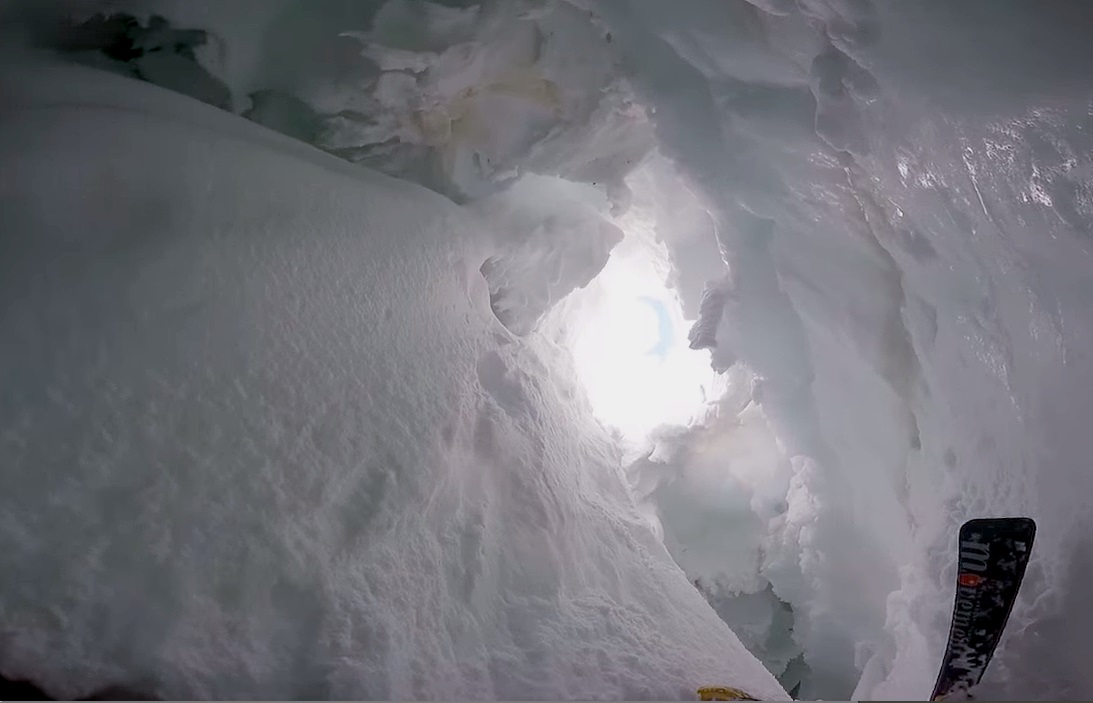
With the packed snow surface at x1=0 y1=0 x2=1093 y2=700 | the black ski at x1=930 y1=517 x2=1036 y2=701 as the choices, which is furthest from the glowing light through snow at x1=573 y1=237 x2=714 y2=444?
the black ski at x1=930 y1=517 x2=1036 y2=701

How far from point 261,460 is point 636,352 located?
14.0ft

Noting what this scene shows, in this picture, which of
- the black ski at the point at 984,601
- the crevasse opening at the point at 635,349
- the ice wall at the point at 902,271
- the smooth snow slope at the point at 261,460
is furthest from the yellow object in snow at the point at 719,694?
the crevasse opening at the point at 635,349

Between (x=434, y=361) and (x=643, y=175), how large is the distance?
5.98ft

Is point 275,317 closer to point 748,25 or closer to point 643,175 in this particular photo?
point 748,25

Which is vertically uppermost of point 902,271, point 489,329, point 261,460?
point 902,271

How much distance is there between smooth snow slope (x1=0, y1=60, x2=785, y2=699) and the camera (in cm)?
146

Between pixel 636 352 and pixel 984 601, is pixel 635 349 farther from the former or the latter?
pixel 984 601

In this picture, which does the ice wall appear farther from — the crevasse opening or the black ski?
the crevasse opening

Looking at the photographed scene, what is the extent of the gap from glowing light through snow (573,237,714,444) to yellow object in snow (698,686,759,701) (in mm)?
3015

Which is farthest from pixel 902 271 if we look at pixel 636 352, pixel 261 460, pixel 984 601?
pixel 636 352

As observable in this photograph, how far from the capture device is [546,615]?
1.94m

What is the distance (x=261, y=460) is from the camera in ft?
5.73

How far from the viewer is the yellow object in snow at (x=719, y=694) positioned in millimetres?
1725

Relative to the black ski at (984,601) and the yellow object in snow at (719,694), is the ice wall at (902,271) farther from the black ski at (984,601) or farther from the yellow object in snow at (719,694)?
the yellow object in snow at (719,694)
